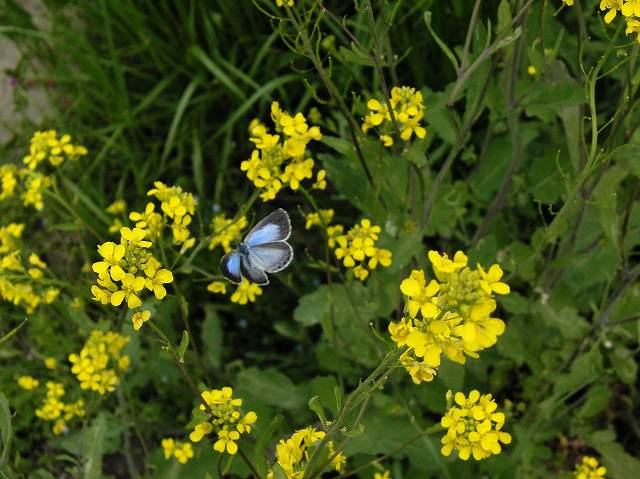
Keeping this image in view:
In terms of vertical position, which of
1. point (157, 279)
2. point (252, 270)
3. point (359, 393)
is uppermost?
point (157, 279)

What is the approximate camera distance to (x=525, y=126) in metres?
2.79

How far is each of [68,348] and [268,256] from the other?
1.60 meters

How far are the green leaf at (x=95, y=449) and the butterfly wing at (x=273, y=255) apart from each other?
995 millimetres

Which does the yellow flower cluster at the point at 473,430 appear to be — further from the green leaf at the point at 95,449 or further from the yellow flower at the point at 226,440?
the green leaf at the point at 95,449

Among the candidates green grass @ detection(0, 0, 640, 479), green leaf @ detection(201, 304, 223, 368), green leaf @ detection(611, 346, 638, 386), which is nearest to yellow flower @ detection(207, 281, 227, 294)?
green grass @ detection(0, 0, 640, 479)

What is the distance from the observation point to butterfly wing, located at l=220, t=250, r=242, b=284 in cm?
156

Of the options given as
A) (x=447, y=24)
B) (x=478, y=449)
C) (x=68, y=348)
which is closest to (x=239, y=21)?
(x=447, y=24)

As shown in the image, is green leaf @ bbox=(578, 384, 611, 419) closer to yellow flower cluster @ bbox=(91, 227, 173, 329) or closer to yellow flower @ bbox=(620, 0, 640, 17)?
yellow flower @ bbox=(620, 0, 640, 17)

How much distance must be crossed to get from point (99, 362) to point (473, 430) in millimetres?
1229

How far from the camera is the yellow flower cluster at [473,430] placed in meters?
1.51

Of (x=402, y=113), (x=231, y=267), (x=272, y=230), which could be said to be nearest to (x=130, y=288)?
(x=231, y=267)

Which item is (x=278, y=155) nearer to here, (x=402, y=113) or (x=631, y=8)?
(x=402, y=113)

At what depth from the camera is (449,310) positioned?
1204 millimetres

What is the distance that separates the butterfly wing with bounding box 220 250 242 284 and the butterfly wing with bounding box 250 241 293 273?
0.14 ft
